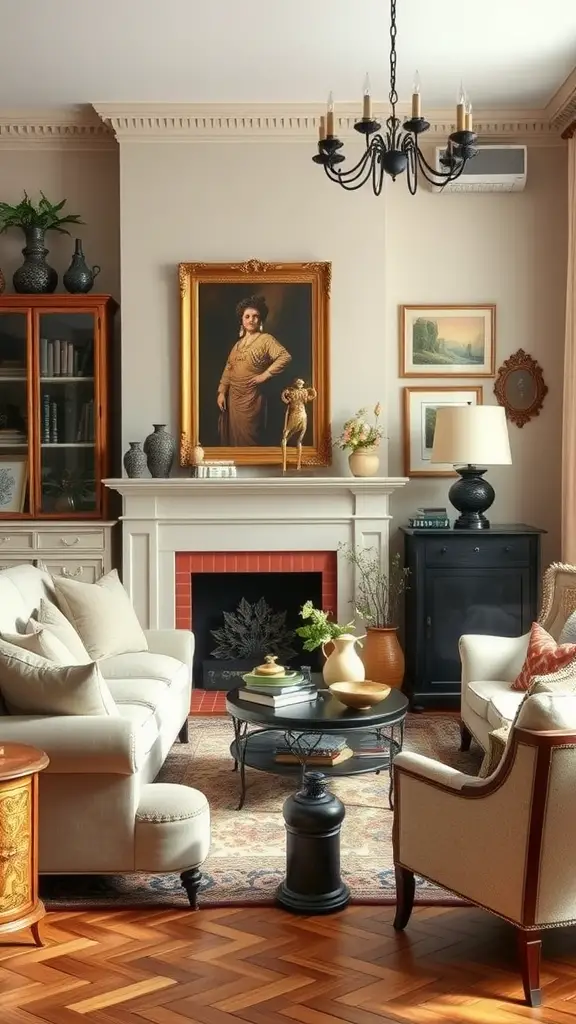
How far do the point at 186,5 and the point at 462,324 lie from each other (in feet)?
8.38

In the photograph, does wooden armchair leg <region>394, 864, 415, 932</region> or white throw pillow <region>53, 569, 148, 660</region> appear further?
white throw pillow <region>53, 569, 148, 660</region>

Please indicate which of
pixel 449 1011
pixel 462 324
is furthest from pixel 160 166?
pixel 449 1011

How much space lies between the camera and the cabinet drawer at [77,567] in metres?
6.23

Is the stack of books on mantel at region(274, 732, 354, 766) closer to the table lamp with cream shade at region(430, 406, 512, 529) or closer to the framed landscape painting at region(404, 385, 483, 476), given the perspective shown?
the table lamp with cream shade at region(430, 406, 512, 529)

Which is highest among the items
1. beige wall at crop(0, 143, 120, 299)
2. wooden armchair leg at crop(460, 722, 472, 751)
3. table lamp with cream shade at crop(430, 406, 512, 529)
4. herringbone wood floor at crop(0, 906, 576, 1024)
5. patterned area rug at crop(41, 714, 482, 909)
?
beige wall at crop(0, 143, 120, 299)

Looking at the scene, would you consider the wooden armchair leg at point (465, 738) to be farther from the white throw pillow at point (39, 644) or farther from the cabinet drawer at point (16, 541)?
the cabinet drawer at point (16, 541)

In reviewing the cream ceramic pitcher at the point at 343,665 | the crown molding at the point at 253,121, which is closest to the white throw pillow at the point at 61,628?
the cream ceramic pitcher at the point at 343,665

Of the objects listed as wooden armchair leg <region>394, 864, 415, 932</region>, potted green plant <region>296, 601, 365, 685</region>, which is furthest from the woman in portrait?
wooden armchair leg <region>394, 864, 415, 932</region>

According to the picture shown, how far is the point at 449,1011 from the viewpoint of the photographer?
2650 millimetres

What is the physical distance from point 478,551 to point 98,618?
2.26m

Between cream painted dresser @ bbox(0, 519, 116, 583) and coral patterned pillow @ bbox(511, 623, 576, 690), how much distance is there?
2.73 meters

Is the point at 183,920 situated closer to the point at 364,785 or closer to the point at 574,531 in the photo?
the point at 364,785

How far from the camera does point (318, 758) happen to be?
4105mm

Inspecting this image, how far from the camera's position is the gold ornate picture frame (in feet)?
20.9
